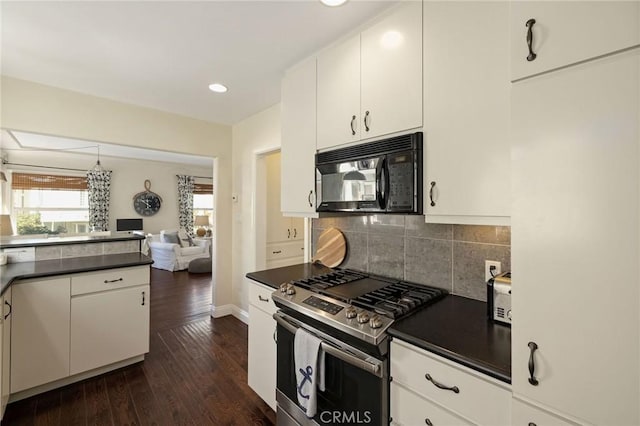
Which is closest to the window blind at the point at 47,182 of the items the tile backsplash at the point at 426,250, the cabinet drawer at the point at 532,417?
the tile backsplash at the point at 426,250

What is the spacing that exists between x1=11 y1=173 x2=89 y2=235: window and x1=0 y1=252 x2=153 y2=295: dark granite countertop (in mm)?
5093

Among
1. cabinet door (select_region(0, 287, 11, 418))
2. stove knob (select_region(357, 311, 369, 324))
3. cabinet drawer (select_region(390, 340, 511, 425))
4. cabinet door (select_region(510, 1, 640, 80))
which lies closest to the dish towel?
stove knob (select_region(357, 311, 369, 324))

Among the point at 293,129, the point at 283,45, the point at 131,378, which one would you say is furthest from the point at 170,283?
the point at 283,45

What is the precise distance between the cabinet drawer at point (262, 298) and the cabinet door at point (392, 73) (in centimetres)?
117

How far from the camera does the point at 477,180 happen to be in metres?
1.19

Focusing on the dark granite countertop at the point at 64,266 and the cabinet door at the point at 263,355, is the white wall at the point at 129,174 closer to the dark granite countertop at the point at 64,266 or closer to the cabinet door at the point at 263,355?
the dark granite countertop at the point at 64,266

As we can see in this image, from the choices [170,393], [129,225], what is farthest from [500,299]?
[129,225]

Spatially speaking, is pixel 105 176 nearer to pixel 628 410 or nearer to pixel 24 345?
pixel 24 345

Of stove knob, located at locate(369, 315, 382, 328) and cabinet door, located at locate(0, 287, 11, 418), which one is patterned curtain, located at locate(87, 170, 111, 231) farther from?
stove knob, located at locate(369, 315, 382, 328)

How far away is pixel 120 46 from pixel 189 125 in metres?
1.49

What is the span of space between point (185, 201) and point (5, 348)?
21.3 ft

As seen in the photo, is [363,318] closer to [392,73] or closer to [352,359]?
[352,359]

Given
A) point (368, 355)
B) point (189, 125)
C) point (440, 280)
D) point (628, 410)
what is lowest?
Answer: point (368, 355)

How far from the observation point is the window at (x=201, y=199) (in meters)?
8.38
